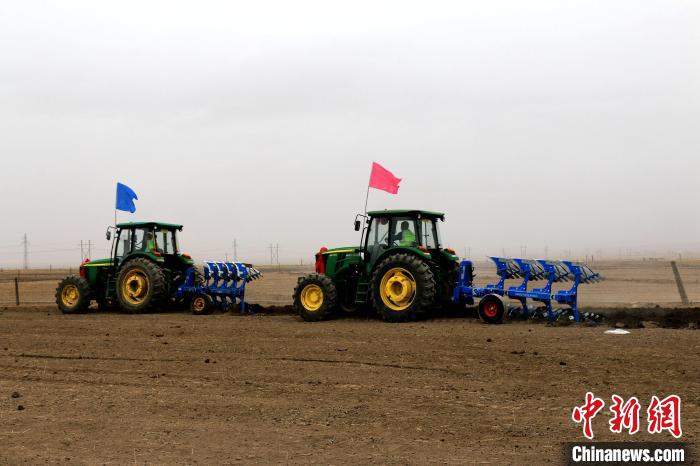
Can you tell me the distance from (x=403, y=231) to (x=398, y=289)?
1.30 m

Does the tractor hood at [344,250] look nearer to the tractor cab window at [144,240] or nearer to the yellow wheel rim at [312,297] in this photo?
the yellow wheel rim at [312,297]

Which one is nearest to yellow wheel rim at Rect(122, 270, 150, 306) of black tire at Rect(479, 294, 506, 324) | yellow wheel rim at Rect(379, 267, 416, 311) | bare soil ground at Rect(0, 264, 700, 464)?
bare soil ground at Rect(0, 264, 700, 464)

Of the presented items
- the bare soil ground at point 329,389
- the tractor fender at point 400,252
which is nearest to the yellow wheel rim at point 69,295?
the bare soil ground at point 329,389

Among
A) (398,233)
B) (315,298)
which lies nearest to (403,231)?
(398,233)

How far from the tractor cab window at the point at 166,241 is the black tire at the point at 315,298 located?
5107 millimetres

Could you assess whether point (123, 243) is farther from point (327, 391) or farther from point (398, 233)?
point (327, 391)

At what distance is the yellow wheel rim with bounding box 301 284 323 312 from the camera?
14.8m

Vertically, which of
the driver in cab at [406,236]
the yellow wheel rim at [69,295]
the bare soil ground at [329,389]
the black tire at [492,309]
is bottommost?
the bare soil ground at [329,389]

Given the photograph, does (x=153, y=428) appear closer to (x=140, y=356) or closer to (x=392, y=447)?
(x=392, y=447)

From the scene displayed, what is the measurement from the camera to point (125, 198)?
19.8 meters

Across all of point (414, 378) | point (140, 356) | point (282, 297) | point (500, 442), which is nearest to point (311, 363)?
point (414, 378)

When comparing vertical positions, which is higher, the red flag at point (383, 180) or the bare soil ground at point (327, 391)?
the red flag at point (383, 180)

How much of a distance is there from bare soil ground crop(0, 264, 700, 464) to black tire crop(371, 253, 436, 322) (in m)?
0.98

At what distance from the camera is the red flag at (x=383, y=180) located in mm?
15719
